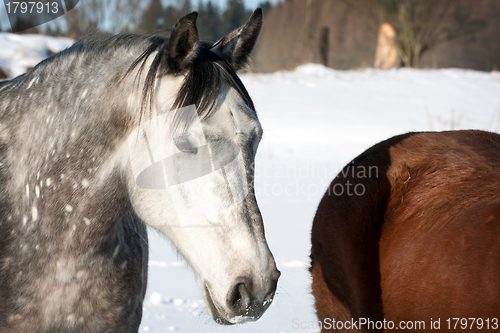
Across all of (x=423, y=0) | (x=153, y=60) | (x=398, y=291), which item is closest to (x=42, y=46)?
(x=153, y=60)

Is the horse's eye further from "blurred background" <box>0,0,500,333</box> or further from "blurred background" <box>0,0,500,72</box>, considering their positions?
"blurred background" <box>0,0,500,72</box>

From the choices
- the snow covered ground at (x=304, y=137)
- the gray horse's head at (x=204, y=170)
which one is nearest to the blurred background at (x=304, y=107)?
the snow covered ground at (x=304, y=137)

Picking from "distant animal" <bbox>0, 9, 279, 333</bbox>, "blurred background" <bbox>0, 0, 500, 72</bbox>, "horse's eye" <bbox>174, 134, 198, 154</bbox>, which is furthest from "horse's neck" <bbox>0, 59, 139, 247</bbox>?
"blurred background" <bbox>0, 0, 500, 72</bbox>

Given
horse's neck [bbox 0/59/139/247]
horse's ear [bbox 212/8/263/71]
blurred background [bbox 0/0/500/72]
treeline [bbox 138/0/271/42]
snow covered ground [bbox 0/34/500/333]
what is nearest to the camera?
horse's neck [bbox 0/59/139/247]

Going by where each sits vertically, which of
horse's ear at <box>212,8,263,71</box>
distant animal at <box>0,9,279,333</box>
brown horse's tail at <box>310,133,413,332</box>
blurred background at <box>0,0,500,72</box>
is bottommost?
blurred background at <box>0,0,500,72</box>

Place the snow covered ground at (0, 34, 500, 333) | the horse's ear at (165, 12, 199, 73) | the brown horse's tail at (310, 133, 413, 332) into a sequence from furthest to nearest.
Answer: the snow covered ground at (0, 34, 500, 333) < the brown horse's tail at (310, 133, 413, 332) < the horse's ear at (165, 12, 199, 73)

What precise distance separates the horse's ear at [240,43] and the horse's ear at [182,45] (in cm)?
26

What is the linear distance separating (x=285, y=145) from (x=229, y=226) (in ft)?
21.6

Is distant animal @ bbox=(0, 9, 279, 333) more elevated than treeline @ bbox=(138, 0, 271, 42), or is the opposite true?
distant animal @ bbox=(0, 9, 279, 333)

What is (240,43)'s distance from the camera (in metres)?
1.58

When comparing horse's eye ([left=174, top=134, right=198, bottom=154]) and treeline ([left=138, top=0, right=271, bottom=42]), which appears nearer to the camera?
horse's eye ([left=174, top=134, right=198, bottom=154])

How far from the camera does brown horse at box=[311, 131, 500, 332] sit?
1492mm

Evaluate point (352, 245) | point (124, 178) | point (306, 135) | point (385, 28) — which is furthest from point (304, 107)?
point (385, 28)

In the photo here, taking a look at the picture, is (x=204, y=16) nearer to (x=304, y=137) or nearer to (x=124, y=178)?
(x=304, y=137)
